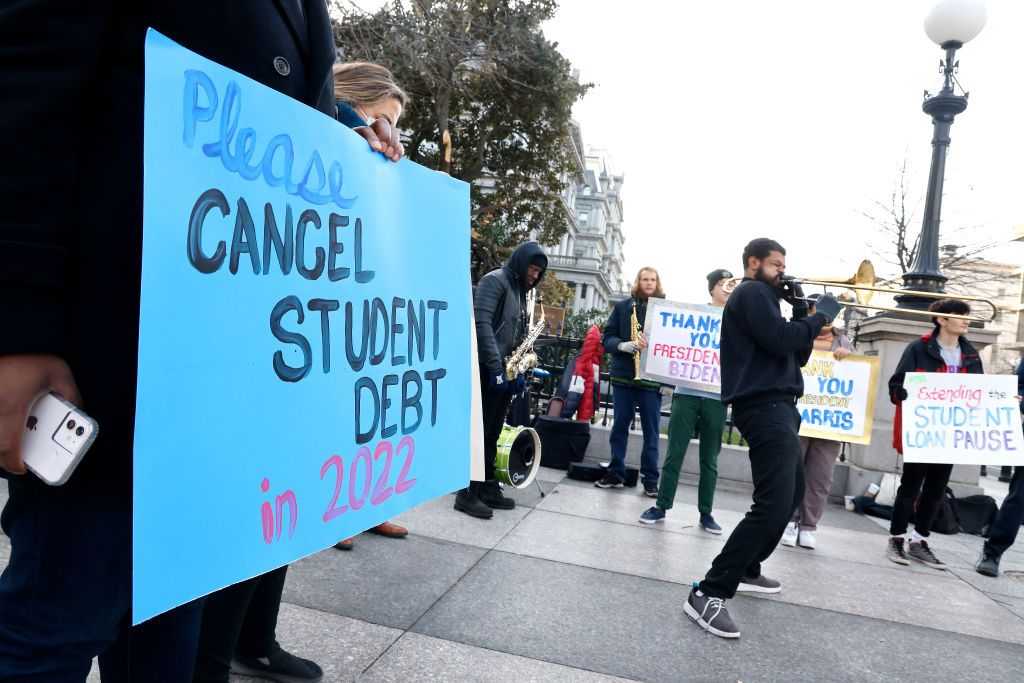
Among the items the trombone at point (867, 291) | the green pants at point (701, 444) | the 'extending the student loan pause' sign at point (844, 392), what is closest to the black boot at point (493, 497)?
the green pants at point (701, 444)

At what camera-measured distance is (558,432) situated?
7.80 metres

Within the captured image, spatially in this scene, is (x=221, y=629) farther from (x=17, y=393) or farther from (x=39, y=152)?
(x=39, y=152)

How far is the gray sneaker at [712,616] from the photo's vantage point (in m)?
3.35

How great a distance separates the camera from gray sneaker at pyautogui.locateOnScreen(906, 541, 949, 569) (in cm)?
531

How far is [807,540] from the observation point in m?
5.41

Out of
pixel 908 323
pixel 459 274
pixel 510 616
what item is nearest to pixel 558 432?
pixel 908 323

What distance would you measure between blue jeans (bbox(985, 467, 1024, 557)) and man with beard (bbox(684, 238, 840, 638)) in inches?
93.1

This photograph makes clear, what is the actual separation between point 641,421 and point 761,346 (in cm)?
324

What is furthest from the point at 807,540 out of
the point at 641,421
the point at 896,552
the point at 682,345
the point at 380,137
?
the point at 380,137

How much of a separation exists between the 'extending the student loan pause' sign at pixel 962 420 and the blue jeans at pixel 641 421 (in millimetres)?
2182

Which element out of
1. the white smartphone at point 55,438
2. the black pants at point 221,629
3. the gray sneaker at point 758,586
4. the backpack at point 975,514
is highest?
the white smartphone at point 55,438

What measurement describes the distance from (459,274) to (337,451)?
633mm

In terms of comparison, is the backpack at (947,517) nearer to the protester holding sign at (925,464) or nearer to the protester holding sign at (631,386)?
the protester holding sign at (925,464)

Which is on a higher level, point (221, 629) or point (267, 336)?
point (267, 336)
